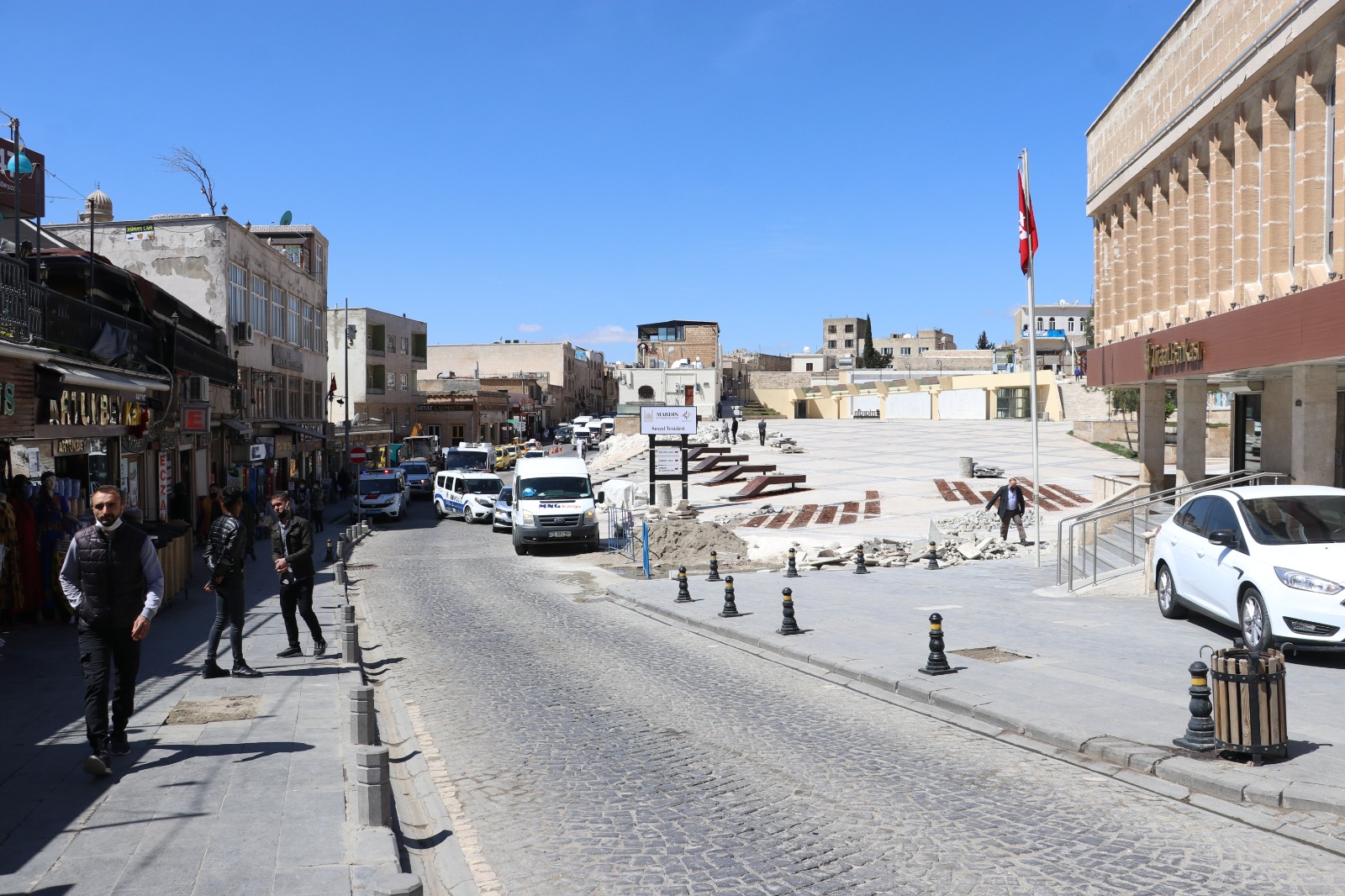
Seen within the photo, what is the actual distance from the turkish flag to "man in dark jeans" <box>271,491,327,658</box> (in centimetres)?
1344

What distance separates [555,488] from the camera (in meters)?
28.1

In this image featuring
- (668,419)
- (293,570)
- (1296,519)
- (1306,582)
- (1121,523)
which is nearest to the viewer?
(1306,582)

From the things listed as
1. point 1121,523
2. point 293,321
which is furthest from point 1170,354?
point 293,321

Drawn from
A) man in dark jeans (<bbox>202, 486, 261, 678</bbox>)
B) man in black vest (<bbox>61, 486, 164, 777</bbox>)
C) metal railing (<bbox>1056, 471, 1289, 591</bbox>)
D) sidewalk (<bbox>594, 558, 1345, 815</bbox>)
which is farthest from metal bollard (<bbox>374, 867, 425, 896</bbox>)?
metal railing (<bbox>1056, 471, 1289, 591</bbox>)

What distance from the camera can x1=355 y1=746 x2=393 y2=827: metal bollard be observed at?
6465mm

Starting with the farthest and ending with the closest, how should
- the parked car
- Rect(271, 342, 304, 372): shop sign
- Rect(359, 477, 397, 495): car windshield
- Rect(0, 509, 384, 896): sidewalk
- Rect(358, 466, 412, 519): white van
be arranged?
Rect(271, 342, 304, 372): shop sign
Rect(359, 477, 397, 495): car windshield
Rect(358, 466, 412, 519): white van
the parked car
Rect(0, 509, 384, 896): sidewalk

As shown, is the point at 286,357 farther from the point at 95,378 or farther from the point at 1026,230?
the point at 1026,230

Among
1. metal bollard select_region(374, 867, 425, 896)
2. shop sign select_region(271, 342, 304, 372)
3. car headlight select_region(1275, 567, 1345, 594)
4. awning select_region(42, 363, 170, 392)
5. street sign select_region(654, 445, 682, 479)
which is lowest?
metal bollard select_region(374, 867, 425, 896)

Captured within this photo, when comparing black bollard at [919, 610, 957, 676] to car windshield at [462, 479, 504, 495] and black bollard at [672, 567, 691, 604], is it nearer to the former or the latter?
black bollard at [672, 567, 691, 604]

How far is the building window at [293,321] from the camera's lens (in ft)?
150

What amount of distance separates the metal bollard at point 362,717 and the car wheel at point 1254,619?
8660mm

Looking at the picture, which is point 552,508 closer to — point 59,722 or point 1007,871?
point 59,722

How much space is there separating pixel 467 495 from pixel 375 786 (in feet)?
109

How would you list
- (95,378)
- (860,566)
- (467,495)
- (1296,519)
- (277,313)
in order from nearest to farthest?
(1296,519), (95,378), (860,566), (467,495), (277,313)
